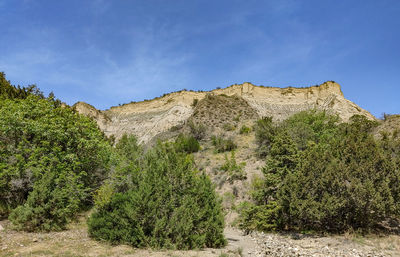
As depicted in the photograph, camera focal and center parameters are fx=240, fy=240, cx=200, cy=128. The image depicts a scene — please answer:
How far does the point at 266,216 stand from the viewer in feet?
42.2

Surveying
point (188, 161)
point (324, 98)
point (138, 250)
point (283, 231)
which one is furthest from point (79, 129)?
point (324, 98)

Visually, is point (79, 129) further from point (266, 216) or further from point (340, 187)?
point (340, 187)

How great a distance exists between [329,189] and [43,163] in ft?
43.1

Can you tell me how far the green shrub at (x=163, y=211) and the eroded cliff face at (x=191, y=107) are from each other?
3008cm

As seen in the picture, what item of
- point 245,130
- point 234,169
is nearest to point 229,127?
point 245,130

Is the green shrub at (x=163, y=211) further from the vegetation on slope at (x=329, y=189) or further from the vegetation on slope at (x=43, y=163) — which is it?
the vegetation on slope at (x=329, y=189)

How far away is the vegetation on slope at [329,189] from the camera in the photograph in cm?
1048

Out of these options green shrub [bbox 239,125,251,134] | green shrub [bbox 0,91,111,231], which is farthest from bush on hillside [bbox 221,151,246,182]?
green shrub [bbox 0,91,111,231]

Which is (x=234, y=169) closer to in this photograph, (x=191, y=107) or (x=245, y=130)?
(x=245, y=130)

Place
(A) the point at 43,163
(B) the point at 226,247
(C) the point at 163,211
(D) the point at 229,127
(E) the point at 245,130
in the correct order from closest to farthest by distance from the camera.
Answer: (C) the point at 163,211 < (B) the point at 226,247 < (A) the point at 43,163 < (E) the point at 245,130 < (D) the point at 229,127

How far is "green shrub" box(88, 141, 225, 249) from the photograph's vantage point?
8.20 meters

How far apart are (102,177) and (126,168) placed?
417cm

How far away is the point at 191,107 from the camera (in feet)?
151

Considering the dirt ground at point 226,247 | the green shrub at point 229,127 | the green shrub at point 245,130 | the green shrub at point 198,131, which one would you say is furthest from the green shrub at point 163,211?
the green shrub at point 229,127
